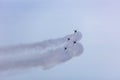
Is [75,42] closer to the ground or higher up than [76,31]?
closer to the ground

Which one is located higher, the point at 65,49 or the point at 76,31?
the point at 76,31

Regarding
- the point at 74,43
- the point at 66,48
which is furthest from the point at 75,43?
the point at 66,48

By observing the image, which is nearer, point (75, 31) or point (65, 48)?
point (65, 48)

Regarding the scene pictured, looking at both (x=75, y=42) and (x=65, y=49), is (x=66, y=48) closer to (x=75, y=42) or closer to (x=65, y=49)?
Result: (x=65, y=49)

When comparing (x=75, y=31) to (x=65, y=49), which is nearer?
(x=65, y=49)

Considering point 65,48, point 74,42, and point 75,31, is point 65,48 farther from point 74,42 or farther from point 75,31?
point 75,31

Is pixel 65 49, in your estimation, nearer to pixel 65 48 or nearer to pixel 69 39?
pixel 65 48

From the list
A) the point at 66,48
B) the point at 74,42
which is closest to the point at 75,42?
the point at 74,42
